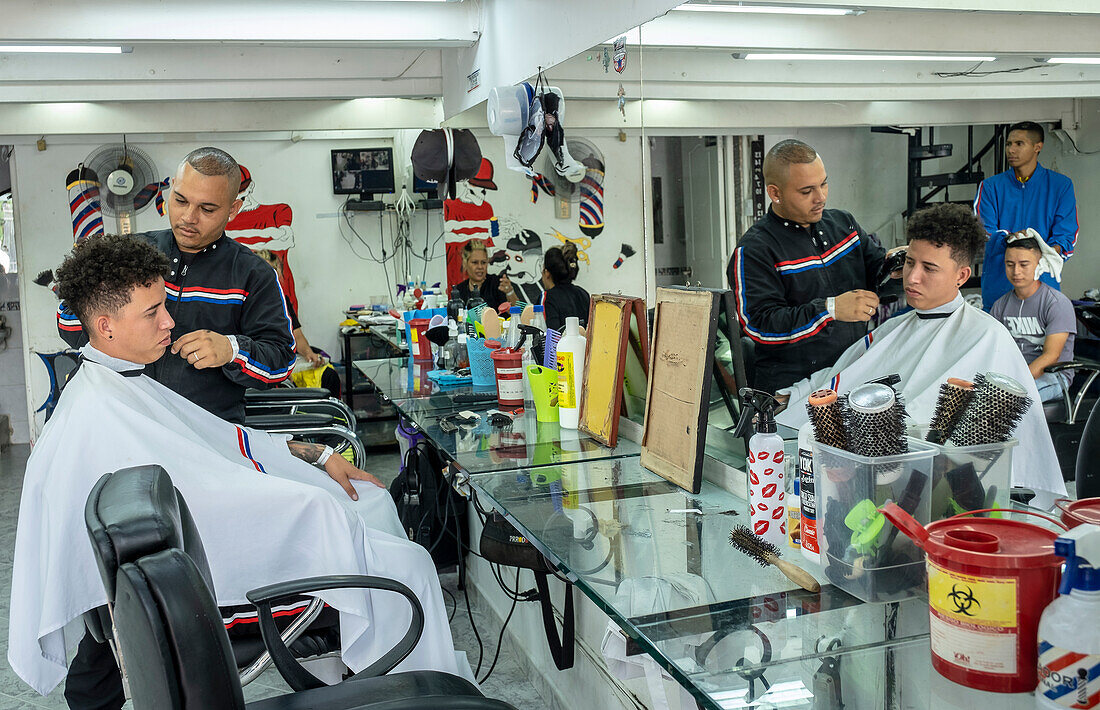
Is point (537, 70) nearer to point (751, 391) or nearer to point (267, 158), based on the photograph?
point (751, 391)

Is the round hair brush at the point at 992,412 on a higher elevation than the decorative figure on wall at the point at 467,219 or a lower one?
lower

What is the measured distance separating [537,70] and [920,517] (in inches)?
106

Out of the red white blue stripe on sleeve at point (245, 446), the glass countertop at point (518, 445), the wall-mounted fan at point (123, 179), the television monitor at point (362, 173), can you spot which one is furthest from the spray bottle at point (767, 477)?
the wall-mounted fan at point (123, 179)

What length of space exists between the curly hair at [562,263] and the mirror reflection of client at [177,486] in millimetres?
1306

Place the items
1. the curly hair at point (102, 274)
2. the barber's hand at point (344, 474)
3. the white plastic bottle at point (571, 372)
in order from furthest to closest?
the white plastic bottle at point (571, 372), the barber's hand at point (344, 474), the curly hair at point (102, 274)

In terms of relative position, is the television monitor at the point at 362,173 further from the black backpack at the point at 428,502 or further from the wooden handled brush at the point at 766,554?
the wooden handled brush at the point at 766,554

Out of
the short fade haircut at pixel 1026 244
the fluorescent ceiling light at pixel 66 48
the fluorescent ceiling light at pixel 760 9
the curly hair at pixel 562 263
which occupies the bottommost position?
the curly hair at pixel 562 263

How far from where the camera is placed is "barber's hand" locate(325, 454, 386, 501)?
2.69 m

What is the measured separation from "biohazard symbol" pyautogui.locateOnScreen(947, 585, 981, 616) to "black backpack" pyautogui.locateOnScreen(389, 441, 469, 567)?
2741 mm

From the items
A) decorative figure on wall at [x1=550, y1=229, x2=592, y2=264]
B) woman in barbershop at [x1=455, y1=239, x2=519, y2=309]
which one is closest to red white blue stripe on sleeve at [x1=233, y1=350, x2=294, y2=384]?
decorative figure on wall at [x1=550, y1=229, x2=592, y2=264]

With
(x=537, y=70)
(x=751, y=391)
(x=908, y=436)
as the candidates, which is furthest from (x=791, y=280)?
(x=537, y=70)

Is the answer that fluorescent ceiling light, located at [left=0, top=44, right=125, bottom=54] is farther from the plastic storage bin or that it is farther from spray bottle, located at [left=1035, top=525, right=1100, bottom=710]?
spray bottle, located at [left=1035, top=525, right=1100, bottom=710]

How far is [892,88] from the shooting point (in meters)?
1.69

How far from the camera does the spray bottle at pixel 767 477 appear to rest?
70.6 inches
